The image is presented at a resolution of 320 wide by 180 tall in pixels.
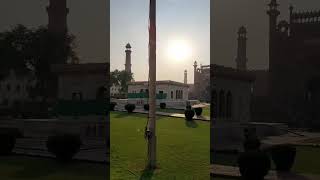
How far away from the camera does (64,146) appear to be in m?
4.78

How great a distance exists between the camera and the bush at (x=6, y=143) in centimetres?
496

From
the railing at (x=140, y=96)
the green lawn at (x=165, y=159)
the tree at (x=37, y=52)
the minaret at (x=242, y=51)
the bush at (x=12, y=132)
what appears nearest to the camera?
the minaret at (x=242, y=51)

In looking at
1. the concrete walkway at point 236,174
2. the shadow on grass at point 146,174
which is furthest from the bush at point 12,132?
the concrete walkway at point 236,174

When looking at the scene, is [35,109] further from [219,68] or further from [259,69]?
[259,69]

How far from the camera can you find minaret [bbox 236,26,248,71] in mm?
4594

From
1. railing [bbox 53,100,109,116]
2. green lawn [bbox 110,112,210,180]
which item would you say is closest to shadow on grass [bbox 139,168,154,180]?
green lawn [bbox 110,112,210,180]

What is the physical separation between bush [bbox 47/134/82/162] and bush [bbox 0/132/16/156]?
59 cm

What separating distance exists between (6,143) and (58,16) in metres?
1.94

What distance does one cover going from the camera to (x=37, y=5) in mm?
4875

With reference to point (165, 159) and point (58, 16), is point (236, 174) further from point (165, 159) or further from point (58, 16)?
point (58, 16)

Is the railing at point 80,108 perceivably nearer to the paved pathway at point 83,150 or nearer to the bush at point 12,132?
the paved pathway at point 83,150

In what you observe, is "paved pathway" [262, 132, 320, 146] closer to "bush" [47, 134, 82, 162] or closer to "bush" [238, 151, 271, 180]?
"bush" [238, 151, 271, 180]

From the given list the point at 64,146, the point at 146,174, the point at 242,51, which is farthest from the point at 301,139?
the point at 64,146

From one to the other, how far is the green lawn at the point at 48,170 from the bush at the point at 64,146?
0.12m
